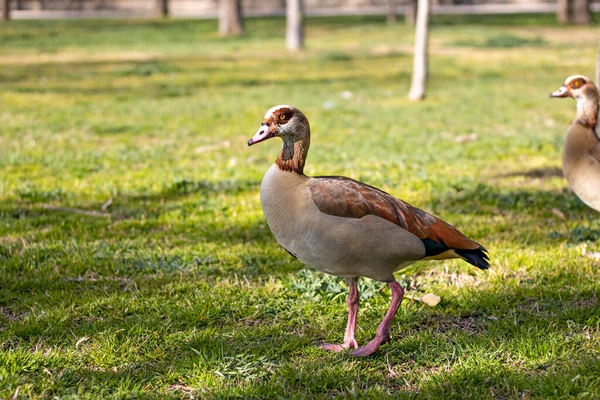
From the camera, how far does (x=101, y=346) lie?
443cm

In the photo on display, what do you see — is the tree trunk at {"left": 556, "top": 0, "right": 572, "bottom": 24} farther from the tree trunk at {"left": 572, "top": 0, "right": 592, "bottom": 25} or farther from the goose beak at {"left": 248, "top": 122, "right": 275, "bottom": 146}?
the goose beak at {"left": 248, "top": 122, "right": 275, "bottom": 146}

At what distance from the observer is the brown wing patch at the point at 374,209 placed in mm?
4207

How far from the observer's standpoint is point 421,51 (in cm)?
1557

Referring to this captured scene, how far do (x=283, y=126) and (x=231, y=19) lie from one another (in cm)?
3039

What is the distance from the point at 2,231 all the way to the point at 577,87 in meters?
5.21

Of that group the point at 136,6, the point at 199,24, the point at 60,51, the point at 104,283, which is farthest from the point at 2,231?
the point at 136,6

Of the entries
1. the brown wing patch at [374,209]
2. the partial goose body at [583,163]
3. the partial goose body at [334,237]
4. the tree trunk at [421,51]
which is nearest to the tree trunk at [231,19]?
the tree trunk at [421,51]

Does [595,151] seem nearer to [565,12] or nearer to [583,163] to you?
[583,163]

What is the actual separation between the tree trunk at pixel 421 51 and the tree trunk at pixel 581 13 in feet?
83.3

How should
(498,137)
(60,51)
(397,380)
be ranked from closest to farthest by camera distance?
(397,380)
(498,137)
(60,51)

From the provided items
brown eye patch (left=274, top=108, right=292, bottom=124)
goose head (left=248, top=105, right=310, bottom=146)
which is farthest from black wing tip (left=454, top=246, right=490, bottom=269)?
brown eye patch (left=274, top=108, right=292, bottom=124)

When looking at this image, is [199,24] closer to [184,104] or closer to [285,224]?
[184,104]

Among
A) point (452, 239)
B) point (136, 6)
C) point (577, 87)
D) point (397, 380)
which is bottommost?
point (397, 380)

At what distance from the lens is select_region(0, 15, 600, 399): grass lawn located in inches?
164
